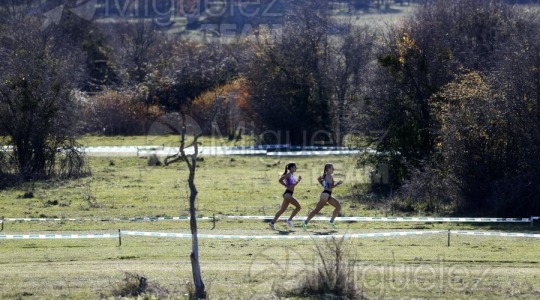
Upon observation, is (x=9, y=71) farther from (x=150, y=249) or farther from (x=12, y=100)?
(x=150, y=249)

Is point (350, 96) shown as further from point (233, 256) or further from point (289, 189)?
point (233, 256)

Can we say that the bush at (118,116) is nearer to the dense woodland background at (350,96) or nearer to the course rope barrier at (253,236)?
the dense woodland background at (350,96)

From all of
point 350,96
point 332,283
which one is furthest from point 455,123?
point 350,96

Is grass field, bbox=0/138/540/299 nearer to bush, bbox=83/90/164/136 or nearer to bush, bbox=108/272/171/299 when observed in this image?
bush, bbox=108/272/171/299

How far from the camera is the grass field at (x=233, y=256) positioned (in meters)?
16.4

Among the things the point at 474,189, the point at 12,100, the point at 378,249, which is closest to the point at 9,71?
the point at 12,100

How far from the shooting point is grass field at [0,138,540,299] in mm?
16391

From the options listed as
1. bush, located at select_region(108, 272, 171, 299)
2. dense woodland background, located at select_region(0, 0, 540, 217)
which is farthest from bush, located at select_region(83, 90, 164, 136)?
bush, located at select_region(108, 272, 171, 299)

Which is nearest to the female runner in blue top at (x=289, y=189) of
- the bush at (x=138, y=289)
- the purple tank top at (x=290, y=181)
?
the purple tank top at (x=290, y=181)

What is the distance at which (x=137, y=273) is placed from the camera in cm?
1744

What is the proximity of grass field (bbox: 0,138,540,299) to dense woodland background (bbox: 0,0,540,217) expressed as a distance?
255 centimetres

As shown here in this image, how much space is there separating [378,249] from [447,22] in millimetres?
25123

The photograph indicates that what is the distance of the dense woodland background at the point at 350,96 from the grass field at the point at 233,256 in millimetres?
2547

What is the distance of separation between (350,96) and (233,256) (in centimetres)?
2596
